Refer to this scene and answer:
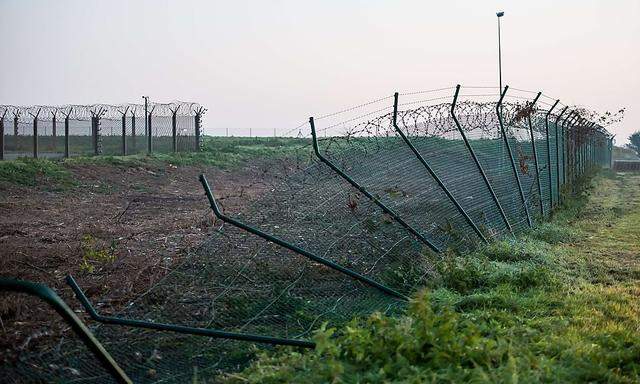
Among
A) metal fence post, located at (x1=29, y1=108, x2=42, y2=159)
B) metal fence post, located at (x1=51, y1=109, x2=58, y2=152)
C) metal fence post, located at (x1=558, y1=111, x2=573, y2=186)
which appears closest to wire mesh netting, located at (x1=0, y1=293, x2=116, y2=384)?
metal fence post, located at (x1=558, y1=111, x2=573, y2=186)

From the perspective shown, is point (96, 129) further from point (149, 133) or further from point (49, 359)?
point (49, 359)

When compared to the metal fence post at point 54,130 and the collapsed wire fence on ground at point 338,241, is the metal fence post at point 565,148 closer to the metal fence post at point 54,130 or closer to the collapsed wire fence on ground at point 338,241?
the collapsed wire fence on ground at point 338,241

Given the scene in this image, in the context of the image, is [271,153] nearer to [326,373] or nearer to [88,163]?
[88,163]

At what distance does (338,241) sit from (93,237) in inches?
184

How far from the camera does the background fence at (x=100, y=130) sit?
2823 cm

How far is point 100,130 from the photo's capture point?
95.5 feet

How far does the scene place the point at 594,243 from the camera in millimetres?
10422

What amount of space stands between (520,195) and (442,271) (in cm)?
423

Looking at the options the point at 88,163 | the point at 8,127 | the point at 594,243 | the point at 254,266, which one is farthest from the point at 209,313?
the point at 8,127

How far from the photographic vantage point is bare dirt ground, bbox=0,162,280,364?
6785mm

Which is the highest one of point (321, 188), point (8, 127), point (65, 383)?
point (8, 127)

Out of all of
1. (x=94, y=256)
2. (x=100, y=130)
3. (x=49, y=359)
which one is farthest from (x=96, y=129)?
(x=49, y=359)

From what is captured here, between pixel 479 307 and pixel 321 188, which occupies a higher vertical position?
pixel 321 188

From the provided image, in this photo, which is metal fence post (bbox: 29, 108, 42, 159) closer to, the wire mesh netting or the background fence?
the background fence
